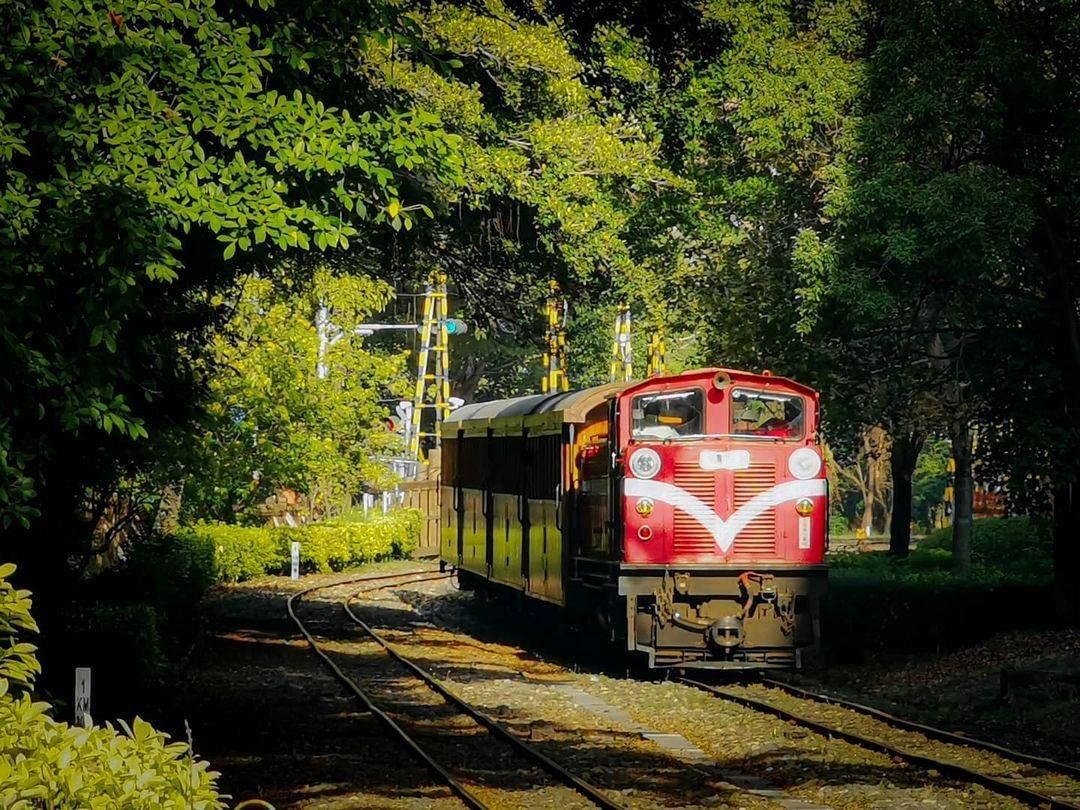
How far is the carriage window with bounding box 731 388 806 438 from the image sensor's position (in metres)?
19.6

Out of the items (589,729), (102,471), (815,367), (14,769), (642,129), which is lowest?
(589,729)

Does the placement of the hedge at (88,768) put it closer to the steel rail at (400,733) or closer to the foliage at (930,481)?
the steel rail at (400,733)

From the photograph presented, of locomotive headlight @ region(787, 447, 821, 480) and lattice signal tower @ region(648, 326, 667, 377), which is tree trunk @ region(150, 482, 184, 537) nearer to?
lattice signal tower @ region(648, 326, 667, 377)

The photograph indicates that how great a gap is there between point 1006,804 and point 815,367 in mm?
11977

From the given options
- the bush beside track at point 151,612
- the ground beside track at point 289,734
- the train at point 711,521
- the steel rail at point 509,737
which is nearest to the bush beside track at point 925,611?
the train at point 711,521

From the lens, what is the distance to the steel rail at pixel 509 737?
12.2m

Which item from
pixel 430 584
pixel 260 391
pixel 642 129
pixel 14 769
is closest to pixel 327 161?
pixel 14 769

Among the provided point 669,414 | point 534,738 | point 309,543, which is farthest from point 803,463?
point 309,543

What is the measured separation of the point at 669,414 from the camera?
19562mm

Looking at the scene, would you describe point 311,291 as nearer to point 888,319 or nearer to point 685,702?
point 888,319

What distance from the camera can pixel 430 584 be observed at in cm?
3762

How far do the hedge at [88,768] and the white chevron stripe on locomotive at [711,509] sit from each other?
43.3ft

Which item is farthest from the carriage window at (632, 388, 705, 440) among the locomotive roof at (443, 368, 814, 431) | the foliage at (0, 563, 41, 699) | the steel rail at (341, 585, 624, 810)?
the foliage at (0, 563, 41, 699)

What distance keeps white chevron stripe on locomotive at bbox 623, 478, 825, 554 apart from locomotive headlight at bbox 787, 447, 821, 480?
111 millimetres
